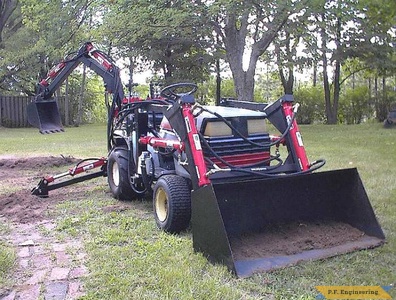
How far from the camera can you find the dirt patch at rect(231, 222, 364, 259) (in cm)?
317

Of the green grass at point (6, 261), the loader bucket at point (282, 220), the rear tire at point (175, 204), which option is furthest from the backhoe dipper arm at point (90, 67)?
the loader bucket at point (282, 220)

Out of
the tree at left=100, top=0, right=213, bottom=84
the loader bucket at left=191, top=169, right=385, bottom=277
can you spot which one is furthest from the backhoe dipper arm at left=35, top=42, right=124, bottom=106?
the tree at left=100, top=0, right=213, bottom=84

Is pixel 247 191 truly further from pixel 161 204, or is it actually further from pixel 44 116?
pixel 44 116

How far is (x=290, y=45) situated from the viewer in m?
16.4

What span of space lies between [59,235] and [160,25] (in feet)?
32.2

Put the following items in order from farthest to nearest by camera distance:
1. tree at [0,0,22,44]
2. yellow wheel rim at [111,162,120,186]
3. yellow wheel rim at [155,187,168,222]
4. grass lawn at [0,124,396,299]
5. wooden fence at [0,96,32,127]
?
tree at [0,0,22,44], wooden fence at [0,96,32,127], yellow wheel rim at [111,162,120,186], yellow wheel rim at [155,187,168,222], grass lawn at [0,124,396,299]

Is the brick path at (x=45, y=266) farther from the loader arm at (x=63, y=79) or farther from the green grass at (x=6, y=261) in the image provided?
the loader arm at (x=63, y=79)

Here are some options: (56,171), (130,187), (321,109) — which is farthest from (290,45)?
(130,187)

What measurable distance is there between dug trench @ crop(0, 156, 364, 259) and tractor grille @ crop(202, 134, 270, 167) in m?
0.67

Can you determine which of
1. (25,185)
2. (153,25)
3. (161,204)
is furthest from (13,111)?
(161,204)

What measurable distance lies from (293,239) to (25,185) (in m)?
3.97

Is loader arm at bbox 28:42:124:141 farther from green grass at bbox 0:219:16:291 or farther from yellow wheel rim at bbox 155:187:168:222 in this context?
green grass at bbox 0:219:16:291

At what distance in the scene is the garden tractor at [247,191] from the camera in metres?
3.13

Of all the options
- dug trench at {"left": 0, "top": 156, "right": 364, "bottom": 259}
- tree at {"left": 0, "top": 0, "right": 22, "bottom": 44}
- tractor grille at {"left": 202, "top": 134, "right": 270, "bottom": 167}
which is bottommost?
dug trench at {"left": 0, "top": 156, "right": 364, "bottom": 259}
